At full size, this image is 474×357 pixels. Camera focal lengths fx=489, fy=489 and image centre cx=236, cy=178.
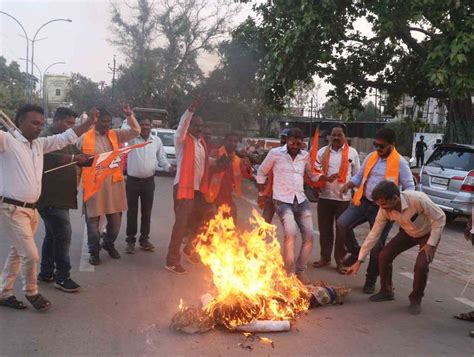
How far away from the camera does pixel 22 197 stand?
4.23 metres

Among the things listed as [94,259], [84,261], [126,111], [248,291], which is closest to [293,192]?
[248,291]

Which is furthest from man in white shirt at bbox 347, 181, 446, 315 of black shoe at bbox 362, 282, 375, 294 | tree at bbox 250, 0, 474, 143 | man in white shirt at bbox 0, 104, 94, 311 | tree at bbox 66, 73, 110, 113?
tree at bbox 66, 73, 110, 113

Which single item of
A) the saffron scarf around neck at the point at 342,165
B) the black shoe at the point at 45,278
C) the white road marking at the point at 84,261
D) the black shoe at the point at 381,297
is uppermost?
Answer: the saffron scarf around neck at the point at 342,165

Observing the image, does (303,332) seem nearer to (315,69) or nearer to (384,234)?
(384,234)

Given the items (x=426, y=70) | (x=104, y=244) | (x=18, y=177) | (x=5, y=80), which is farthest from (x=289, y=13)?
(x=5, y=80)

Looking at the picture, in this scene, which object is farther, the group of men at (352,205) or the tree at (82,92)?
the tree at (82,92)

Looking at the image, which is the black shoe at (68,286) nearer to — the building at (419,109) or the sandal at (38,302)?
the sandal at (38,302)

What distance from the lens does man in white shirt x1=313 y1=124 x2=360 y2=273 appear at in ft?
20.8

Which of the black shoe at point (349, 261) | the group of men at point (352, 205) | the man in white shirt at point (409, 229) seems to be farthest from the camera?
the black shoe at point (349, 261)

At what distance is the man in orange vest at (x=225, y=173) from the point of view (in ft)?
20.9

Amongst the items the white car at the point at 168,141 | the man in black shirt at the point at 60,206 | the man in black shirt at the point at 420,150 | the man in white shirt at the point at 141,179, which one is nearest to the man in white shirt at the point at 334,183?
the man in white shirt at the point at 141,179

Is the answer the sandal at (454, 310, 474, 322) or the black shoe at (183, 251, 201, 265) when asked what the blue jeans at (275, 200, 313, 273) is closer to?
the black shoe at (183, 251, 201, 265)

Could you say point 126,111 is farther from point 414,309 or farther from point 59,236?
point 414,309

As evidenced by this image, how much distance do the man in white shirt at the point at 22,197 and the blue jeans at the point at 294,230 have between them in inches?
98.3
